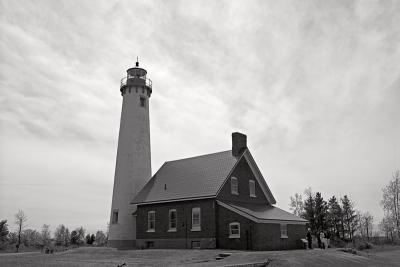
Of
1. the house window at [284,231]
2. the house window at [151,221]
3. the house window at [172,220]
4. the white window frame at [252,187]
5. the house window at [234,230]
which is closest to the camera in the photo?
the house window at [234,230]

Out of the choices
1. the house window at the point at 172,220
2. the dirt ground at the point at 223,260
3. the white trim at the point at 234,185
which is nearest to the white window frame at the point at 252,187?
the white trim at the point at 234,185

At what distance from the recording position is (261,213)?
99.8 feet

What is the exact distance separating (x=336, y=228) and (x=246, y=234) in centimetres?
3551

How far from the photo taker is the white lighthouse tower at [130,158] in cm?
3788

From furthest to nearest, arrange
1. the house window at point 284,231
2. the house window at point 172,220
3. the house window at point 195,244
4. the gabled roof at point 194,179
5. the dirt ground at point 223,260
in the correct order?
1. the house window at point 172,220
2. the gabled roof at point 194,179
3. the house window at point 284,231
4. the house window at point 195,244
5. the dirt ground at point 223,260

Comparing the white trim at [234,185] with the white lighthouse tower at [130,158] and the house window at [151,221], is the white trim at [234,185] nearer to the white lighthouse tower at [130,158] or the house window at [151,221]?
the house window at [151,221]

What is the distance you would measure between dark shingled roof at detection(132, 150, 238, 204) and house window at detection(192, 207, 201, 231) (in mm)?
1115

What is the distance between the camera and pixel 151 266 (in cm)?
2003

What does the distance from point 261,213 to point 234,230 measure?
2.70 metres

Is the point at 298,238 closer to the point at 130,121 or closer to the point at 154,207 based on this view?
the point at 154,207

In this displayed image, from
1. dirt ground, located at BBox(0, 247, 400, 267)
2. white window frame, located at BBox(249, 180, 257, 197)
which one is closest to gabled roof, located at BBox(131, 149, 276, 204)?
white window frame, located at BBox(249, 180, 257, 197)

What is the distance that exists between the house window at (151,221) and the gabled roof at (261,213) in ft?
23.6

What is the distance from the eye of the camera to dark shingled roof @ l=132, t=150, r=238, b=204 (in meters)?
31.7

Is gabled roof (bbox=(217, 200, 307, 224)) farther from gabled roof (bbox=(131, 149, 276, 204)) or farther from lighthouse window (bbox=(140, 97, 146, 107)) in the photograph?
lighthouse window (bbox=(140, 97, 146, 107))
